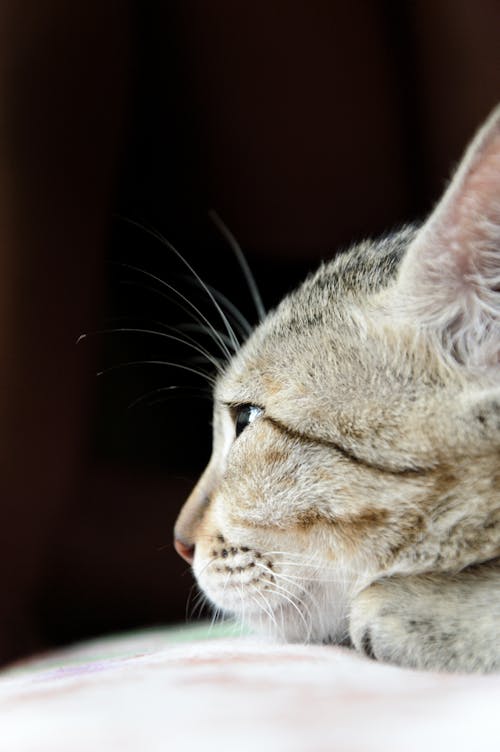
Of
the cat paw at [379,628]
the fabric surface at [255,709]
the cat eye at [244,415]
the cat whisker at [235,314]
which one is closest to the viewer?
the fabric surface at [255,709]

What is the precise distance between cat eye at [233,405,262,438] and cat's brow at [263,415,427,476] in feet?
0.14

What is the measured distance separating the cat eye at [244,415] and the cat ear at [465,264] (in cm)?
22

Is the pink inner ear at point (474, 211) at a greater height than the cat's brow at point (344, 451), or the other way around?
the pink inner ear at point (474, 211)

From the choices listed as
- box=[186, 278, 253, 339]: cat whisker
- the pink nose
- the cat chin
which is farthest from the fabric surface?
box=[186, 278, 253, 339]: cat whisker

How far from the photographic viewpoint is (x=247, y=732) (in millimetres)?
494

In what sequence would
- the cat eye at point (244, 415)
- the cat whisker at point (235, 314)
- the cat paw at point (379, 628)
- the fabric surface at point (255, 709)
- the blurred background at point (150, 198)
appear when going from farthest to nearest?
the blurred background at point (150, 198) → the cat whisker at point (235, 314) → the cat eye at point (244, 415) → the cat paw at point (379, 628) → the fabric surface at point (255, 709)

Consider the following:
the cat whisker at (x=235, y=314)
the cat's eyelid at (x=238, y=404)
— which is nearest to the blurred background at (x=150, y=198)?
the cat whisker at (x=235, y=314)

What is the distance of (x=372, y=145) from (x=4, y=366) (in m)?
0.85

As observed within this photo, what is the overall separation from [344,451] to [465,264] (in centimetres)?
22

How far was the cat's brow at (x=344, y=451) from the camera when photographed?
775 mm

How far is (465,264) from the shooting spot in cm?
Result: 79

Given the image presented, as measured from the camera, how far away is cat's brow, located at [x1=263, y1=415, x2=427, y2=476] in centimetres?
77

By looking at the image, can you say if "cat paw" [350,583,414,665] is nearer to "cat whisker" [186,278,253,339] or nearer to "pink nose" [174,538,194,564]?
"pink nose" [174,538,194,564]

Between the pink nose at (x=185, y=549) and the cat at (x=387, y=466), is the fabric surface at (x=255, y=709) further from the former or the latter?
the pink nose at (x=185, y=549)
